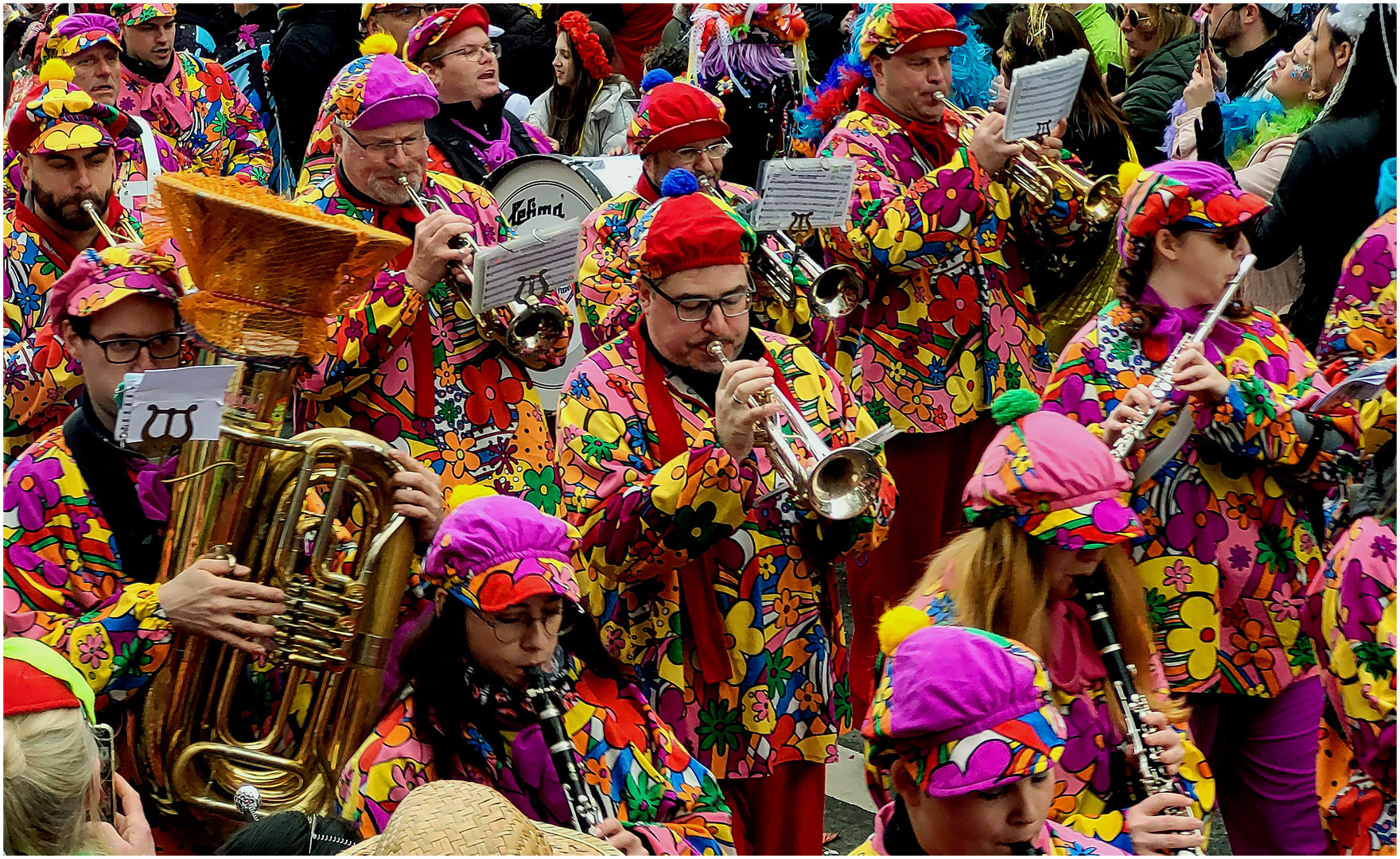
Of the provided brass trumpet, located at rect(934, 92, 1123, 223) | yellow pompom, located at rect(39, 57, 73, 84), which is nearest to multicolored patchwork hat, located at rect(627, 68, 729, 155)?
brass trumpet, located at rect(934, 92, 1123, 223)

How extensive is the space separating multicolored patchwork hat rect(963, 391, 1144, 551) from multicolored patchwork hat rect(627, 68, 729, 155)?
112 inches

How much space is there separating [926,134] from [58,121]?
285cm

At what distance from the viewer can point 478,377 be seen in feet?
17.0

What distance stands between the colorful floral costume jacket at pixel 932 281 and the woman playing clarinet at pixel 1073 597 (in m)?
2.20

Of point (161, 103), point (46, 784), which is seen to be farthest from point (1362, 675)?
point (161, 103)

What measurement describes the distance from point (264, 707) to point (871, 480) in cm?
143

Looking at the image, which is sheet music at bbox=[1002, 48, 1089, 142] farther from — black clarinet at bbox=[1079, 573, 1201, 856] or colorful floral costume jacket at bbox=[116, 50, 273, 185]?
colorful floral costume jacket at bbox=[116, 50, 273, 185]

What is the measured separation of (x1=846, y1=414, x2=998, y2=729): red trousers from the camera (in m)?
5.83

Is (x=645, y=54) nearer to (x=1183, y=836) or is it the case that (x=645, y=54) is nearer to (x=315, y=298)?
(x=315, y=298)

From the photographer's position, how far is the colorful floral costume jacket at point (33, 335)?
5.19 meters

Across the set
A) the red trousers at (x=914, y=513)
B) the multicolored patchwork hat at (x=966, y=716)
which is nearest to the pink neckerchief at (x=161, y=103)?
the red trousers at (x=914, y=513)

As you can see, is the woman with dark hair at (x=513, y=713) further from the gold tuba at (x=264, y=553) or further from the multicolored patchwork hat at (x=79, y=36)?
the multicolored patchwork hat at (x=79, y=36)

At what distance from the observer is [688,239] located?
4.19m

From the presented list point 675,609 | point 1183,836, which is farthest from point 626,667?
point 1183,836
